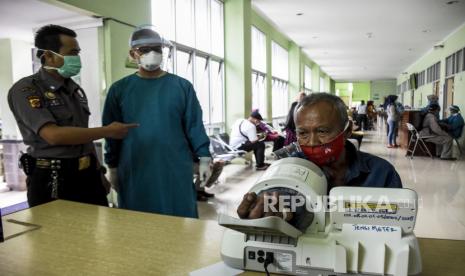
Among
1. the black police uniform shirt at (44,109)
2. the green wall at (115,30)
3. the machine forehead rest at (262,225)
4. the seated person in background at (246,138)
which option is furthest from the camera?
the seated person in background at (246,138)

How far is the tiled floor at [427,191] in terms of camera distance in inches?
134

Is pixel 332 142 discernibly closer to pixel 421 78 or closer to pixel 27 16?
pixel 27 16

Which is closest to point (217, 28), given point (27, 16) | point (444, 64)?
point (27, 16)

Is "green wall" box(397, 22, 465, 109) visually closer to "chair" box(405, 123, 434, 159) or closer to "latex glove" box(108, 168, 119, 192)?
"chair" box(405, 123, 434, 159)

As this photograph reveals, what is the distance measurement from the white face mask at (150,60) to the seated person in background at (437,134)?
7030 millimetres

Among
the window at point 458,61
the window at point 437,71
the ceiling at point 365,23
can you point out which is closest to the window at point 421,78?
the ceiling at point 365,23

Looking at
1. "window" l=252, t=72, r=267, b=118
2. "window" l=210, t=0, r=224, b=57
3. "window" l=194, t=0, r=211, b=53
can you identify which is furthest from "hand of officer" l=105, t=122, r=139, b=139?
"window" l=252, t=72, r=267, b=118

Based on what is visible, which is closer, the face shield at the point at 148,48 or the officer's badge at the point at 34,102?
the officer's badge at the point at 34,102

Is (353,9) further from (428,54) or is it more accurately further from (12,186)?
(428,54)

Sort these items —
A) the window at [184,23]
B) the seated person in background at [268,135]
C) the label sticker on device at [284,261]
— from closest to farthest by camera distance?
the label sticker on device at [284,261] < the window at [184,23] < the seated person in background at [268,135]

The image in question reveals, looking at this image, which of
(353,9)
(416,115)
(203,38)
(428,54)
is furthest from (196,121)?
(428,54)

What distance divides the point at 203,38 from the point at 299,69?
7.08 meters

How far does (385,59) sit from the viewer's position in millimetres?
→ 16234

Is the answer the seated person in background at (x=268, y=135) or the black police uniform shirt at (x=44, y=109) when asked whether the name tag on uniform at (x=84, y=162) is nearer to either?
the black police uniform shirt at (x=44, y=109)
